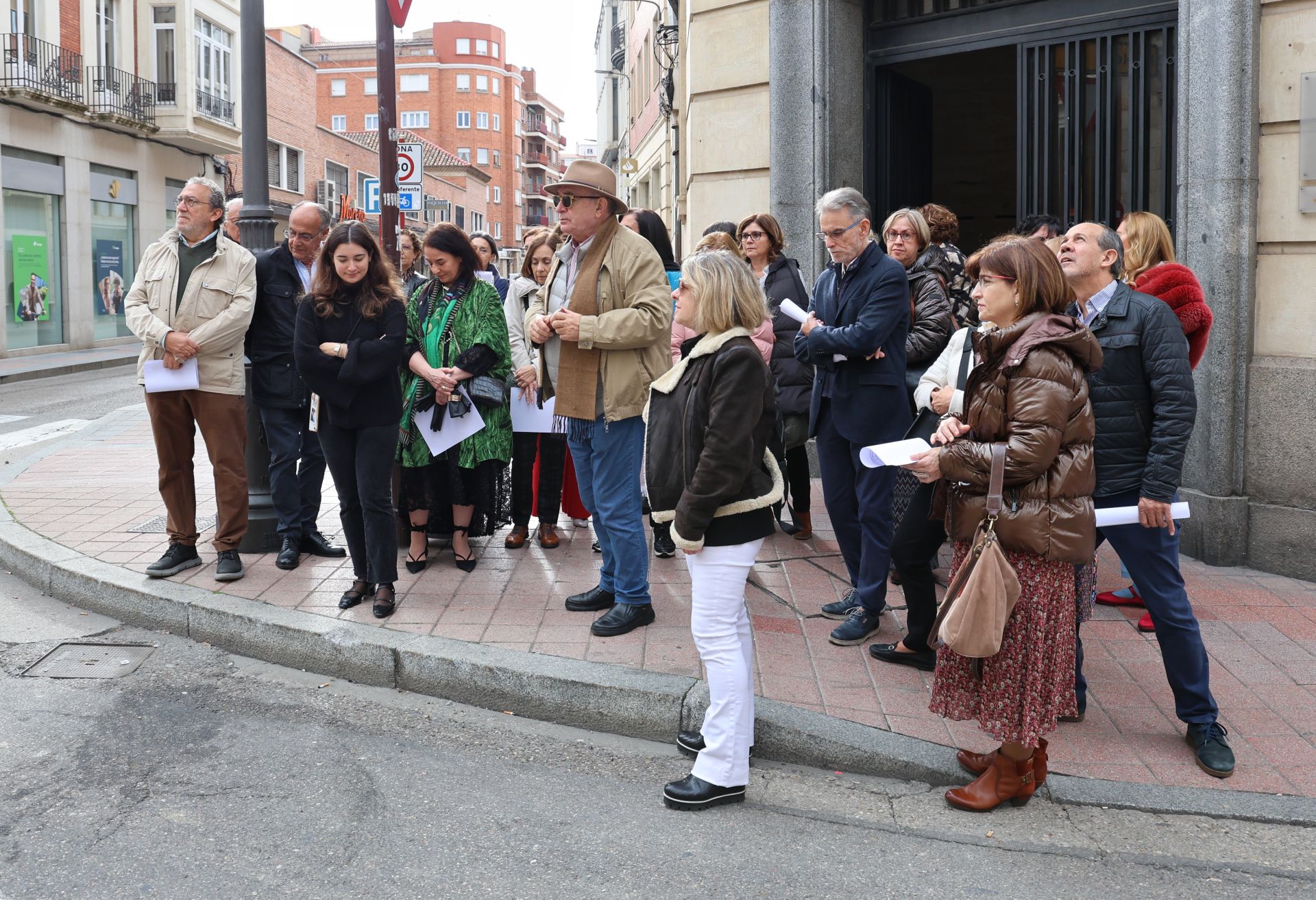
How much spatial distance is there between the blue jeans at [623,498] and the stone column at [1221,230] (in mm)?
3405

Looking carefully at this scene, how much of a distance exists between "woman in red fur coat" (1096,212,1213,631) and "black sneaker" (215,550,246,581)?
4515mm

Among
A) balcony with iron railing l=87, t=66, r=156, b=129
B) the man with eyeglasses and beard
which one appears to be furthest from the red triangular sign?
balcony with iron railing l=87, t=66, r=156, b=129

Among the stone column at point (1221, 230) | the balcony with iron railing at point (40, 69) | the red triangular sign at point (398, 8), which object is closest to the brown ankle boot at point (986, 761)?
the stone column at point (1221, 230)

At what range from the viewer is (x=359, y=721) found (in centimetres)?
455

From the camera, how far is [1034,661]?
3.65 metres

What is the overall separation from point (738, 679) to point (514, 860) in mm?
923

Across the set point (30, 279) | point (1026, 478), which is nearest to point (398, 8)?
point (1026, 478)

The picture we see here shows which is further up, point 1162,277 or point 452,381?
point 1162,277

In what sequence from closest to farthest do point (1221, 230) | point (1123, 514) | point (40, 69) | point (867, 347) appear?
point (1123, 514), point (867, 347), point (1221, 230), point (40, 69)

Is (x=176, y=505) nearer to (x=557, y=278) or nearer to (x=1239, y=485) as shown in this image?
(x=557, y=278)

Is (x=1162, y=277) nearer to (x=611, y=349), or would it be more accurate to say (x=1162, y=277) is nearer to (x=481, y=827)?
(x=611, y=349)

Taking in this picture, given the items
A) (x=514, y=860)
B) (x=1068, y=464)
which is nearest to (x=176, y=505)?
(x=514, y=860)

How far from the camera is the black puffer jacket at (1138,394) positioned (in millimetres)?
4008

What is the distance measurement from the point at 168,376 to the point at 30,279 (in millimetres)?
22157
